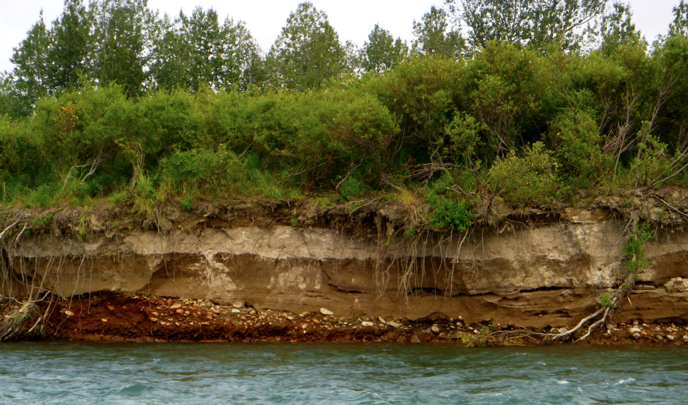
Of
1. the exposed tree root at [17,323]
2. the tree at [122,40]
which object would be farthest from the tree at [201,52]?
the exposed tree root at [17,323]

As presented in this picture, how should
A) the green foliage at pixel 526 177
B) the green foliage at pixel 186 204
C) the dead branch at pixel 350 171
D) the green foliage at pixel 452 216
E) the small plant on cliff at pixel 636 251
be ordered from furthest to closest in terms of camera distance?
the dead branch at pixel 350 171, the green foliage at pixel 186 204, the green foliage at pixel 452 216, the green foliage at pixel 526 177, the small plant on cliff at pixel 636 251

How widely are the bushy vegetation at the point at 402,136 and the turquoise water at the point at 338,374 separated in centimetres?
325

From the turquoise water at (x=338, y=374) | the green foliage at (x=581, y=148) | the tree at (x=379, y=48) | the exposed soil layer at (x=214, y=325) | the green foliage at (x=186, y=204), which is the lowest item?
the turquoise water at (x=338, y=374)

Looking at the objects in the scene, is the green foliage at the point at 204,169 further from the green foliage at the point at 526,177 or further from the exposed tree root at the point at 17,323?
the green foliage at the point at 526,177

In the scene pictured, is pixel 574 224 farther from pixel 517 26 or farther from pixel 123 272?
pixel 517 26

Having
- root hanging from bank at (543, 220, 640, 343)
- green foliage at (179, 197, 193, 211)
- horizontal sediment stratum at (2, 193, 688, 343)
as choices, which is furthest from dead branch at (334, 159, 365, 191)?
root hanging from bank at (543, 220, 640, 343)

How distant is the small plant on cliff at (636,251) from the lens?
1219cm

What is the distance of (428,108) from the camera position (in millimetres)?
14352

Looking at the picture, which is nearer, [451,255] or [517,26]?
[451,255]

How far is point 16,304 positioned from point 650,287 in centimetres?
1396

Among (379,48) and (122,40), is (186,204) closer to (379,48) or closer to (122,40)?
(122,40)

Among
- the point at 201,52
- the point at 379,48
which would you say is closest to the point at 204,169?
the point at 201,52

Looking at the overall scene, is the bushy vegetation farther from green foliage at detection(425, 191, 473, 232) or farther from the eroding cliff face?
the eroding cliff face

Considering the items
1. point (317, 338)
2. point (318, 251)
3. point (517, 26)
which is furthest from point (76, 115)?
point (517, 26)
